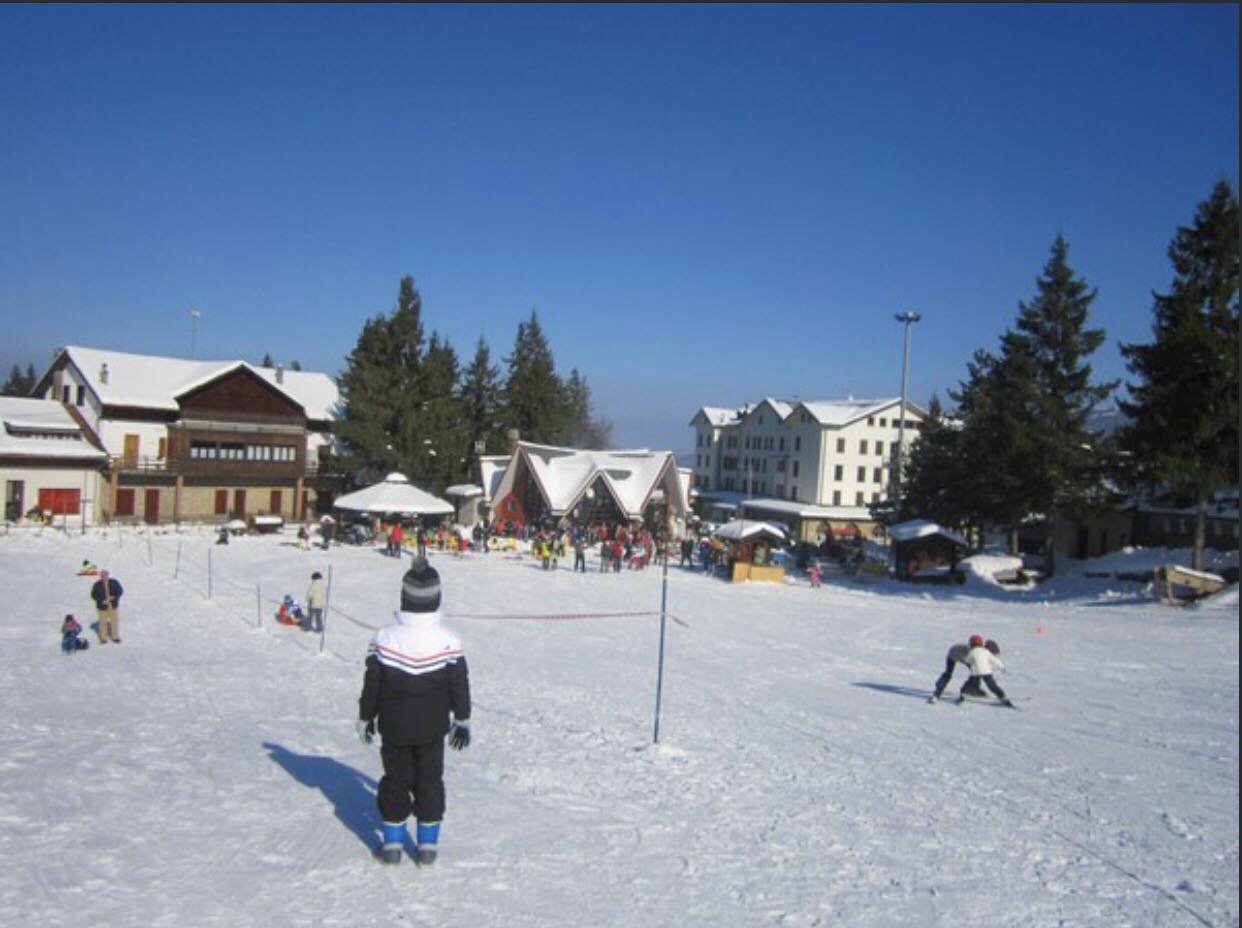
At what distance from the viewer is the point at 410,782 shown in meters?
5.48

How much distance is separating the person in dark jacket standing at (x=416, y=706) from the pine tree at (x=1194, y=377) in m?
29.3

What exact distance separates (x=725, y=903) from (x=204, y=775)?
4.47m

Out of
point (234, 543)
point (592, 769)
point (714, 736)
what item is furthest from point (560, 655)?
point (234, 543)

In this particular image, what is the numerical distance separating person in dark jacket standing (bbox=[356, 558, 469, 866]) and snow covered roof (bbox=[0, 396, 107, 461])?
143 ft

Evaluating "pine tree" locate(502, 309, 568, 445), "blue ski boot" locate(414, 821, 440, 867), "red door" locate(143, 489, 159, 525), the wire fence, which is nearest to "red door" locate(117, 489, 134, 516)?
"red door" locate(143, 489, 159, 525)

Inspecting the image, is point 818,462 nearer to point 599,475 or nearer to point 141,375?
point 599,475

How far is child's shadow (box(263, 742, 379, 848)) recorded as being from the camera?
6261 mm

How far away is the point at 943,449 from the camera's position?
44.6 meters

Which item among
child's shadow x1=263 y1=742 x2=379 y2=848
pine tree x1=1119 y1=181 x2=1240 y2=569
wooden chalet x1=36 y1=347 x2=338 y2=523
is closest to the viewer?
child's shadow x1=263 y1=742 x2=379 y2=848

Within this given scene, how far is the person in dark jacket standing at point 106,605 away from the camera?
50.4ft

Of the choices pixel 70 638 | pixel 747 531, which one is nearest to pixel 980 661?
pixel 70 638

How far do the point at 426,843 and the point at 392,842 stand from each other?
208 mm

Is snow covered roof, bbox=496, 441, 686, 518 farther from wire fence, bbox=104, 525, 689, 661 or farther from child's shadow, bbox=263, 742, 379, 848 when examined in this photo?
child's shadow, bbox=263, 742, 379, 848

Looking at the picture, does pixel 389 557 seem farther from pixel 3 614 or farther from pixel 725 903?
pixel 725 903
